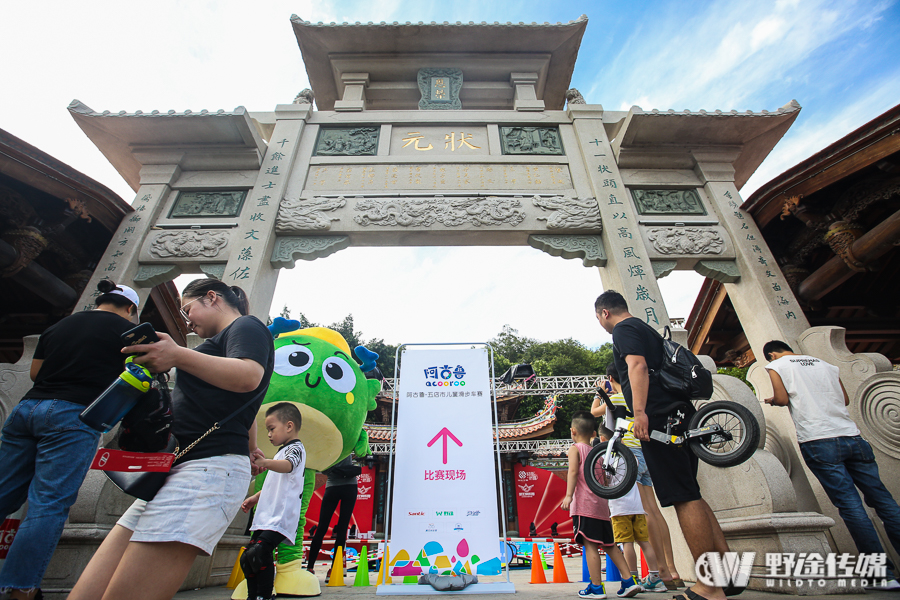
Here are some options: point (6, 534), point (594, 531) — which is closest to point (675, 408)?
point (594, 531)

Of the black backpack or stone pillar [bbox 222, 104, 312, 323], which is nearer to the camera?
the black backpack

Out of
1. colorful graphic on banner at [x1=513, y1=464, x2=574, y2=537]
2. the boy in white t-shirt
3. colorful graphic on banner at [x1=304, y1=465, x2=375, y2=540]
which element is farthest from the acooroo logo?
colorful graphic on banner at [x1=513, y1=464, x2=574, y2=537]

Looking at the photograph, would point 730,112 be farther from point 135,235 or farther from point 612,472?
point 135,235

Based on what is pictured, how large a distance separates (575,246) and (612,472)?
340 cm

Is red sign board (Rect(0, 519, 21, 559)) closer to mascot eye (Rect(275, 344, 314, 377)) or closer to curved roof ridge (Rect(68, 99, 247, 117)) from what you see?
mascot eye (Rect(275, 344, 314, 377))

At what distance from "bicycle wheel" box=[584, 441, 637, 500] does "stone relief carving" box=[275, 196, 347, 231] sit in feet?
13.8

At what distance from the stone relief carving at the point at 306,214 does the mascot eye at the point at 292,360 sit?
2226mm

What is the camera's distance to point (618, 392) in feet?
11.1

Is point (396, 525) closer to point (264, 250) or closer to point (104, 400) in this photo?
point (104, 400)

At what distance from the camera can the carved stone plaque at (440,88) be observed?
6.96 m

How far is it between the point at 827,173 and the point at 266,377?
5553 millimetres

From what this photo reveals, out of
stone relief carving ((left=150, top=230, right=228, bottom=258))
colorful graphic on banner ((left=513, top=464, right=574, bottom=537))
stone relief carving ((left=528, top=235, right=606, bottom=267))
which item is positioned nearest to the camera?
stone relief carving ((left=150, top=230, right=228, bottom=258))

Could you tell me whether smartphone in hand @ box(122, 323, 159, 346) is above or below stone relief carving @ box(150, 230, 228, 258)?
below

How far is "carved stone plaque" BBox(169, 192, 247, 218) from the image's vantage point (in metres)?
5.60
